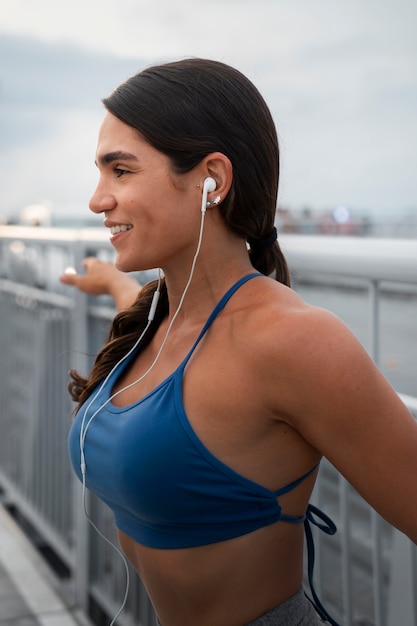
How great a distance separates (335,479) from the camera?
8.20ft

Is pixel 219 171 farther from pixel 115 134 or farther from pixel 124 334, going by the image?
pixel 124 334

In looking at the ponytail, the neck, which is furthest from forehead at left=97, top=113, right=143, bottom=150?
the ponytail

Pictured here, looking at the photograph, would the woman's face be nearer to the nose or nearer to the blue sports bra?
the nose

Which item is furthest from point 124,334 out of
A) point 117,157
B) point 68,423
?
point 68,423

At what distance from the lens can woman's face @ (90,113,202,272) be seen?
1.53m

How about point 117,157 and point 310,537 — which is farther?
point 310,537

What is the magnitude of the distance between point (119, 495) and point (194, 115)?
0.65m

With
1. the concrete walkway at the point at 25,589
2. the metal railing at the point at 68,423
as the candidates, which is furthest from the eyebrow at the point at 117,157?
the concrete walkway at the point at 25,589

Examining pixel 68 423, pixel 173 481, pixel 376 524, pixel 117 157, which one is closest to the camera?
pixel 173 481

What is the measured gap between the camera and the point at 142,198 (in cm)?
153

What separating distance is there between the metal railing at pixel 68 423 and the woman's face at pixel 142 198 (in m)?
0.45

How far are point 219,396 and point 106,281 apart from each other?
1.27m

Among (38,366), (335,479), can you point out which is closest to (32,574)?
(38,366)

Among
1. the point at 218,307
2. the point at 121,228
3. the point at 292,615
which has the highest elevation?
the point at 121,228
